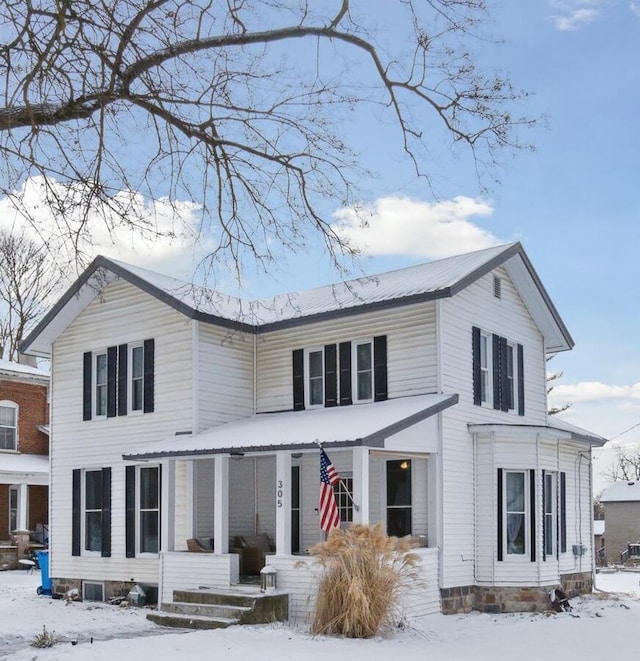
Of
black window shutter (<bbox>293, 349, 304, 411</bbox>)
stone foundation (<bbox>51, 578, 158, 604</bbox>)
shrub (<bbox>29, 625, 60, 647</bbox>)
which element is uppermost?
black window shutter (<bbox>293, 349, 304, 411</bbox>)

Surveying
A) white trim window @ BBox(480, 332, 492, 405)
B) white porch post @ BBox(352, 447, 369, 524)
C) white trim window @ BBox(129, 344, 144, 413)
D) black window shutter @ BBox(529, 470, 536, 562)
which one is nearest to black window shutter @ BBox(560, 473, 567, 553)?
black window shutter @ BBox(529, 470, 536, 562)

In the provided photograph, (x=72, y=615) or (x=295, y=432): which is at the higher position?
(x=295, y=432)

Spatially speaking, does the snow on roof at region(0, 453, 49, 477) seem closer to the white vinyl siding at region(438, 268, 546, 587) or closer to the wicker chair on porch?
the wicker chair on porch

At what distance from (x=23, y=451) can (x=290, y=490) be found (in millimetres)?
17489

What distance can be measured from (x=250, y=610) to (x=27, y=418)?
18784 millimetres

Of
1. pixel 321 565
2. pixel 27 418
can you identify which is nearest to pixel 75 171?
pixel 321 565

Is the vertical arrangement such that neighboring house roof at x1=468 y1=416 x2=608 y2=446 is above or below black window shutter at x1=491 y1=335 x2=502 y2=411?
below

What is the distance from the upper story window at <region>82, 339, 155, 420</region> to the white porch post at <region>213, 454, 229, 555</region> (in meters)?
3.09

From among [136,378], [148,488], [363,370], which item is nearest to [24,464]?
[136,378]

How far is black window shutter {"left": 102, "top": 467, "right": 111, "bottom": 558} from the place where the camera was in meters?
19.2

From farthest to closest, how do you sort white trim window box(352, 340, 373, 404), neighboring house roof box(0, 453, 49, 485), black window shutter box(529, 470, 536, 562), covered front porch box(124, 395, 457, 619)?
neighboring house roof box(0, 453, 49, 485), white trim window box(352, 340, 373, 404), black window shutter box(529, 470, 536, 562), covered front porch box(124, 395, 457, 619)

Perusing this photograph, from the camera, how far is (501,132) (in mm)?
9523

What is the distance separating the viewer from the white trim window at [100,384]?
66.2 ft

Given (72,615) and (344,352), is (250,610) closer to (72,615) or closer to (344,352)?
(72,615)
